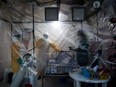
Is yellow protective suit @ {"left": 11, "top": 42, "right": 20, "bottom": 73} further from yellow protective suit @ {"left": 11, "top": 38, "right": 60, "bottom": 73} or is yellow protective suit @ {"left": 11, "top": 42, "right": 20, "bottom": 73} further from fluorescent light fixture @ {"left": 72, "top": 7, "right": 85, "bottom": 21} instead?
fluorescent light fixture @ {"left": 72, "top": 7, "right": 85, "bottom": 21}

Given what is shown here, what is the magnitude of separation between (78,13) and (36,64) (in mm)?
1199

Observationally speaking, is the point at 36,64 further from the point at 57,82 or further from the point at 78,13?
the point at 78,13

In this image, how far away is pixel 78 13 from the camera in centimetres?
346

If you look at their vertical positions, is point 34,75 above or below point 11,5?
below

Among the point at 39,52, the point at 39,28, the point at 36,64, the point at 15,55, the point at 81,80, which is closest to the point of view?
the point at 81,80

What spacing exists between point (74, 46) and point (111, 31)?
0.72 m

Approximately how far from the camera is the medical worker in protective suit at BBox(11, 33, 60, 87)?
9.29ft

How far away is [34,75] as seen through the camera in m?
2.96

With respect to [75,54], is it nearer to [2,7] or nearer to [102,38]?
[102,38]

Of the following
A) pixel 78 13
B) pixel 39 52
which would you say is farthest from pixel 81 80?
pixel 78 13


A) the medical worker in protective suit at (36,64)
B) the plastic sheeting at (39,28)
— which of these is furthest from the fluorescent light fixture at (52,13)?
the medical worker in protective suit at (36,64)

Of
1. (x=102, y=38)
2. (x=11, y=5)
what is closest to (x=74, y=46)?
(x=102, y=38)

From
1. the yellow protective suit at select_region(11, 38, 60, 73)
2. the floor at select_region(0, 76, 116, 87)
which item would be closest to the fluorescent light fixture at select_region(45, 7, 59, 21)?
the yellow protective suit at select_region(11, 38, 60, 73)

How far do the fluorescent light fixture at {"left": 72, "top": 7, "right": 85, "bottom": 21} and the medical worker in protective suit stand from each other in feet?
2.06
